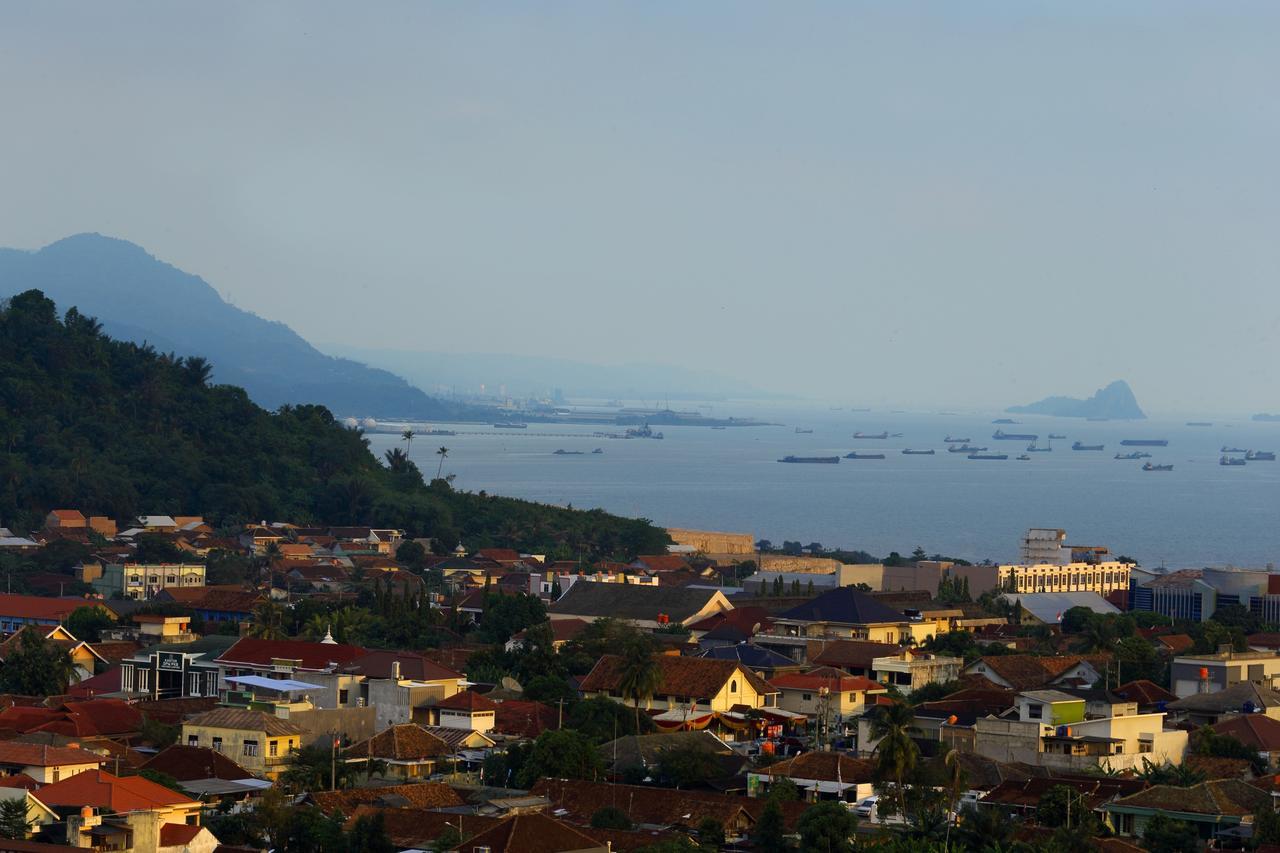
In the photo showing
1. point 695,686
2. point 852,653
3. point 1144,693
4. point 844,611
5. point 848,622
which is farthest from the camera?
point 844,611

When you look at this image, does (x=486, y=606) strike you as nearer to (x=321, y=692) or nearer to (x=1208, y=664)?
(x=321, y=692)

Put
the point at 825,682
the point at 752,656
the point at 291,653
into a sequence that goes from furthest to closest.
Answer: the point at 752,656, the point at 291,653, the point at 825,682

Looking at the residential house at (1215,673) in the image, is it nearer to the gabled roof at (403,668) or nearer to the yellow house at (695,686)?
the yellow house at (695,686)

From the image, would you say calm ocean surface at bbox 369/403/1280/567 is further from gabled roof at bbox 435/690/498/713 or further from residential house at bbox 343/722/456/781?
residential house at bbox 343/722/456/781

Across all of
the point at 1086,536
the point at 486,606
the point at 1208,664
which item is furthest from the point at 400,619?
the point at 1086,536

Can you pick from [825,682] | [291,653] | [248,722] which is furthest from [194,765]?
[825,682]

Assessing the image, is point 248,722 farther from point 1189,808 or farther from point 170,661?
point 1189,808
